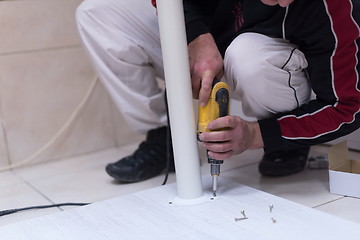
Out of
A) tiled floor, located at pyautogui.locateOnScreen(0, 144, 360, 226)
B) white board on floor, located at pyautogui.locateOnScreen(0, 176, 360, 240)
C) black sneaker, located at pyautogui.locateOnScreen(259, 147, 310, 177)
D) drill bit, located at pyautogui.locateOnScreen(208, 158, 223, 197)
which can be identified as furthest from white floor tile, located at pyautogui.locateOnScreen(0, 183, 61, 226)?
black sneaker, located at pyautogui.locateOnScreen(259, 147, 310, 177)

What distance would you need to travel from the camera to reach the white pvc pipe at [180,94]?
901 mm

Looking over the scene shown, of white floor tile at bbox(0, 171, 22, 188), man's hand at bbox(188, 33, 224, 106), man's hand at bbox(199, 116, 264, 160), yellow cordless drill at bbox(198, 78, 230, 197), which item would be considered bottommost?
white floor tile at bbox(0, 171, 22, 188)

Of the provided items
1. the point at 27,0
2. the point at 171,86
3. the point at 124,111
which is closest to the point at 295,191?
the point at 171,86

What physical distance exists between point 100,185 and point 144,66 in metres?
0.33

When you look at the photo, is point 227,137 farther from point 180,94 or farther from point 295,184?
point 295,184

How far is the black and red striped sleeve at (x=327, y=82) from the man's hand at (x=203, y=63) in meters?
0.15

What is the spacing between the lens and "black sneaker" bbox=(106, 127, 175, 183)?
1239 millimetres

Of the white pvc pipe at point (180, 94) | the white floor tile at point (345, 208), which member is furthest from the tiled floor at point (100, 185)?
the white pvc pipe at point (180, 94)

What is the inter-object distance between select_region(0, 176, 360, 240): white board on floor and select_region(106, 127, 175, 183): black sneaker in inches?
8.3

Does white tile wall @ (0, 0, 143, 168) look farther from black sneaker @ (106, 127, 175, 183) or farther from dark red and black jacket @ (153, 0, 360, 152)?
dark red and black jacket @ (153, 0, 360, 152)

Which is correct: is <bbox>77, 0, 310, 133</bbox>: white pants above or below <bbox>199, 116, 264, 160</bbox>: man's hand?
above

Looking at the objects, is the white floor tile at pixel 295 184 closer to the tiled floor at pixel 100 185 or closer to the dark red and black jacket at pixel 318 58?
the tiled floor at pixel 100 185

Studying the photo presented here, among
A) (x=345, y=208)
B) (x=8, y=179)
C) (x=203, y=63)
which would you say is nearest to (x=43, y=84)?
(x=8, y=179)

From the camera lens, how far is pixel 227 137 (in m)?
0.93
